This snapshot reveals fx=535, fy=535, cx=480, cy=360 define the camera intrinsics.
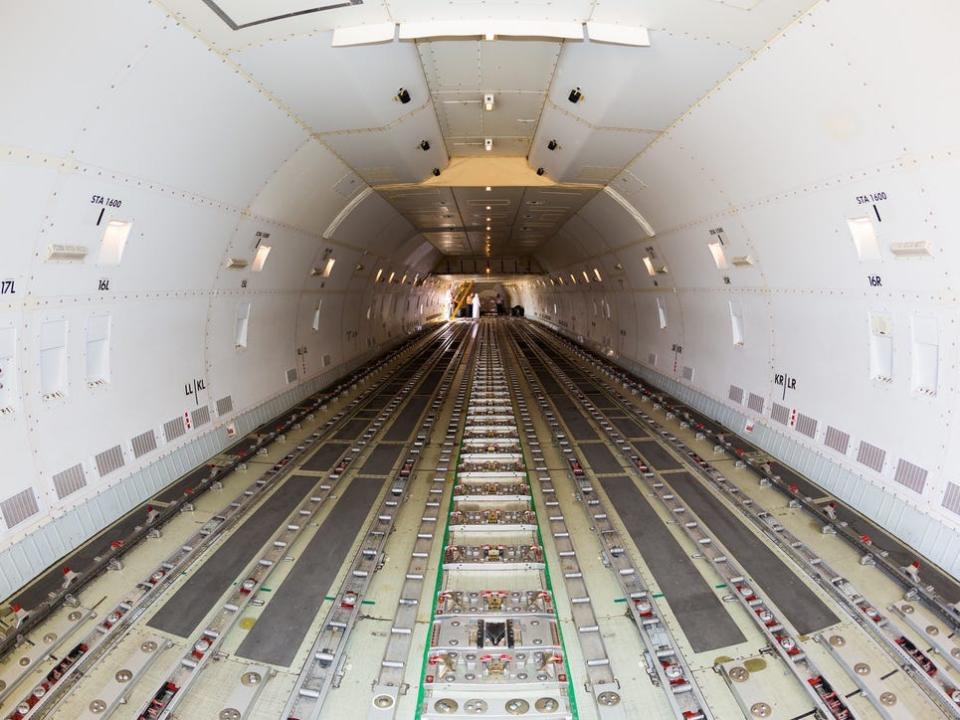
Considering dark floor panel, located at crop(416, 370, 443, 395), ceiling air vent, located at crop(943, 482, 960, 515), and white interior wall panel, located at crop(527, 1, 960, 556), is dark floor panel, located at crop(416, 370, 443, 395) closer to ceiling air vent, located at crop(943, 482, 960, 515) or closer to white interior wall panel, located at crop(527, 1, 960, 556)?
white interior wall panel, located at crop(527, 1, 960, 556)

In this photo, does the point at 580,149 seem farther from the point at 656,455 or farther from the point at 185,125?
the point at 185,125

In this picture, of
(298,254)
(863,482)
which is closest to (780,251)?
(863,482)

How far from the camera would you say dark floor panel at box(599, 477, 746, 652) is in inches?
195

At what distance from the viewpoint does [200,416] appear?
30.3ft

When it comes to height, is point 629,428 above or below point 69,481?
below

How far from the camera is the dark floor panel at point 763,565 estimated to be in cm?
517

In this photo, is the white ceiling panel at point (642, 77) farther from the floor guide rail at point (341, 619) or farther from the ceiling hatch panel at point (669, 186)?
the floor guide rail at point (341, 619)

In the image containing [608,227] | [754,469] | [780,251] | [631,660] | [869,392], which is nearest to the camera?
[631,660]

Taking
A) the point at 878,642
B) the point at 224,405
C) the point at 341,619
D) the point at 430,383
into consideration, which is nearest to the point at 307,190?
the point at 224,405

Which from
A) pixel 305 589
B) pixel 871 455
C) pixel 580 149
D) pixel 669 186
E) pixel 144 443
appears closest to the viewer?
pixel 305 589

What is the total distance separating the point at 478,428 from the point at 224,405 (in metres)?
4.89

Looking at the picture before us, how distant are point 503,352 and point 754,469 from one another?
15.8m

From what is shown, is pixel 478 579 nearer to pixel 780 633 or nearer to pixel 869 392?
pixel 780 633

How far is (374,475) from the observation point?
8.78 metres
